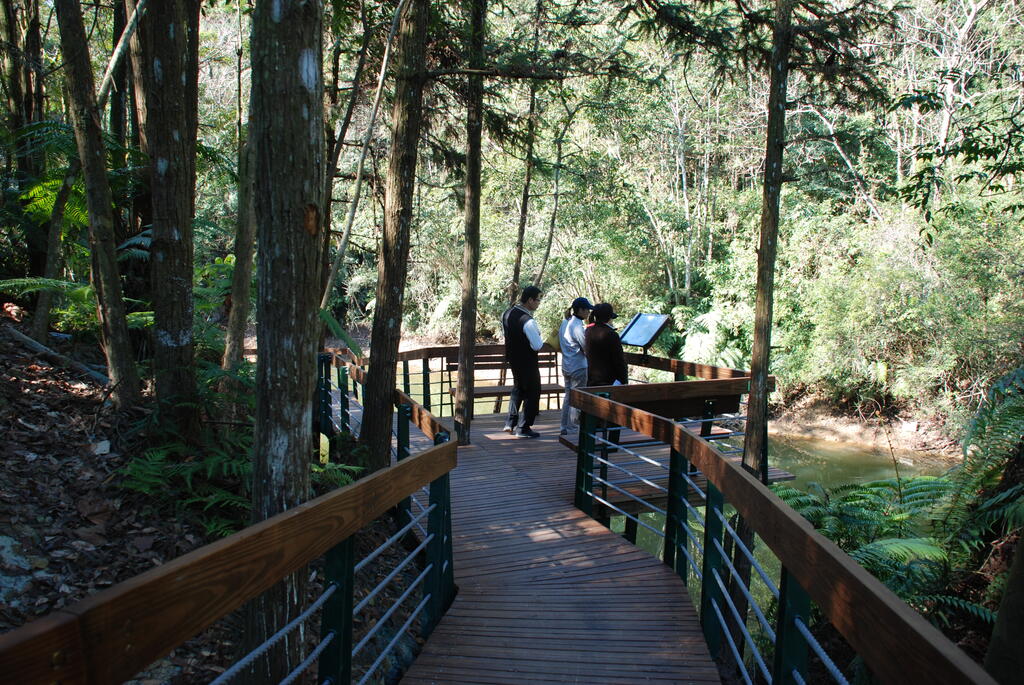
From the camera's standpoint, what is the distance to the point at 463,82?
378 inches

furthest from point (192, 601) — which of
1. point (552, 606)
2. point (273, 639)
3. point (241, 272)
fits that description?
point (241, 272)

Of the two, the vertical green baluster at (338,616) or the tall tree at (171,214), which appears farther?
the tall tree at (171,214)

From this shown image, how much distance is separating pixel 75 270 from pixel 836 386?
1850 cm

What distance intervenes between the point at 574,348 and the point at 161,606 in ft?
26.1

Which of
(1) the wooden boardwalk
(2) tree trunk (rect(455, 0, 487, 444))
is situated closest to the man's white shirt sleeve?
A: (2) tree trunk (rect(455, 0, 487, 444))

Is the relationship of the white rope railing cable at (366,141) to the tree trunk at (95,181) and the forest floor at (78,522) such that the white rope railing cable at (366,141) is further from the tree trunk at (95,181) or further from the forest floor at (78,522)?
the forest floor at (78,522)

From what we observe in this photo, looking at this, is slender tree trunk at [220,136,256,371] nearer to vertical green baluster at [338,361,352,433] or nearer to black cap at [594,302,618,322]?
vertical green baluster at [338,361,352,433]

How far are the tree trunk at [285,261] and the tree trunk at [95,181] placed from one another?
9.21 feet

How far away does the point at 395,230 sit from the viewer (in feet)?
23.5

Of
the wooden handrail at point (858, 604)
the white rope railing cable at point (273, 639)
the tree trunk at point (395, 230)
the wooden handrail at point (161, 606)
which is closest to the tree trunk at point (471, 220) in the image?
the tree trunk at point (395, 230)

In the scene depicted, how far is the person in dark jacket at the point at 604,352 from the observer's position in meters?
8.68

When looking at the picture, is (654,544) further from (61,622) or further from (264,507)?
(61,622)

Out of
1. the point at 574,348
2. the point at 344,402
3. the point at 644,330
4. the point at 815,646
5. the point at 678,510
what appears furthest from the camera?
the point at 644,330

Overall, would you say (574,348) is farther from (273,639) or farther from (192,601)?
(192,601)
